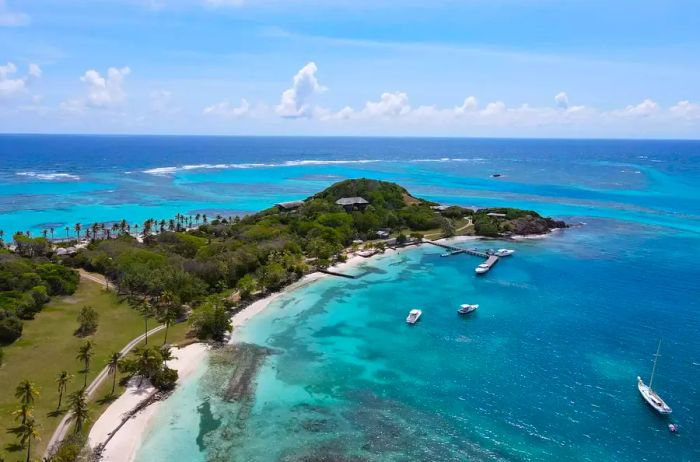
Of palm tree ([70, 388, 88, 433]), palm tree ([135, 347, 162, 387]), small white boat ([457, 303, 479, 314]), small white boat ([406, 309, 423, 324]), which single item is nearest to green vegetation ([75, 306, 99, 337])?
palm tree ([135, 347, 162, 387])

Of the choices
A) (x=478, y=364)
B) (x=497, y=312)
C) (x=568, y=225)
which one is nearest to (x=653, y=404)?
(x=478, y=364)

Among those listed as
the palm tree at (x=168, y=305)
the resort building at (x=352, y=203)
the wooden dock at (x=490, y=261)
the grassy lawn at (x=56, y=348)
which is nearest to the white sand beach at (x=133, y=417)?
the grassy lawn at (x=56, y=348)

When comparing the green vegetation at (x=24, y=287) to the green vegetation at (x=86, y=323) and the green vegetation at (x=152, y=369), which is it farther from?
the green vegetation at (x=152, y=369)

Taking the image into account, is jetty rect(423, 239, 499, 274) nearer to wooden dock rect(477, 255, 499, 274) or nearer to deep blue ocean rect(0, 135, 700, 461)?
wooden dock rect(477, 255, 499, 274)

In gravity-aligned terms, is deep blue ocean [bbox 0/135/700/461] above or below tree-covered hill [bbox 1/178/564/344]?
below

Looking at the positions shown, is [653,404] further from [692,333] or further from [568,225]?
[568,225]

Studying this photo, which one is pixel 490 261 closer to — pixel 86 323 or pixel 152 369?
pixel 152 369
